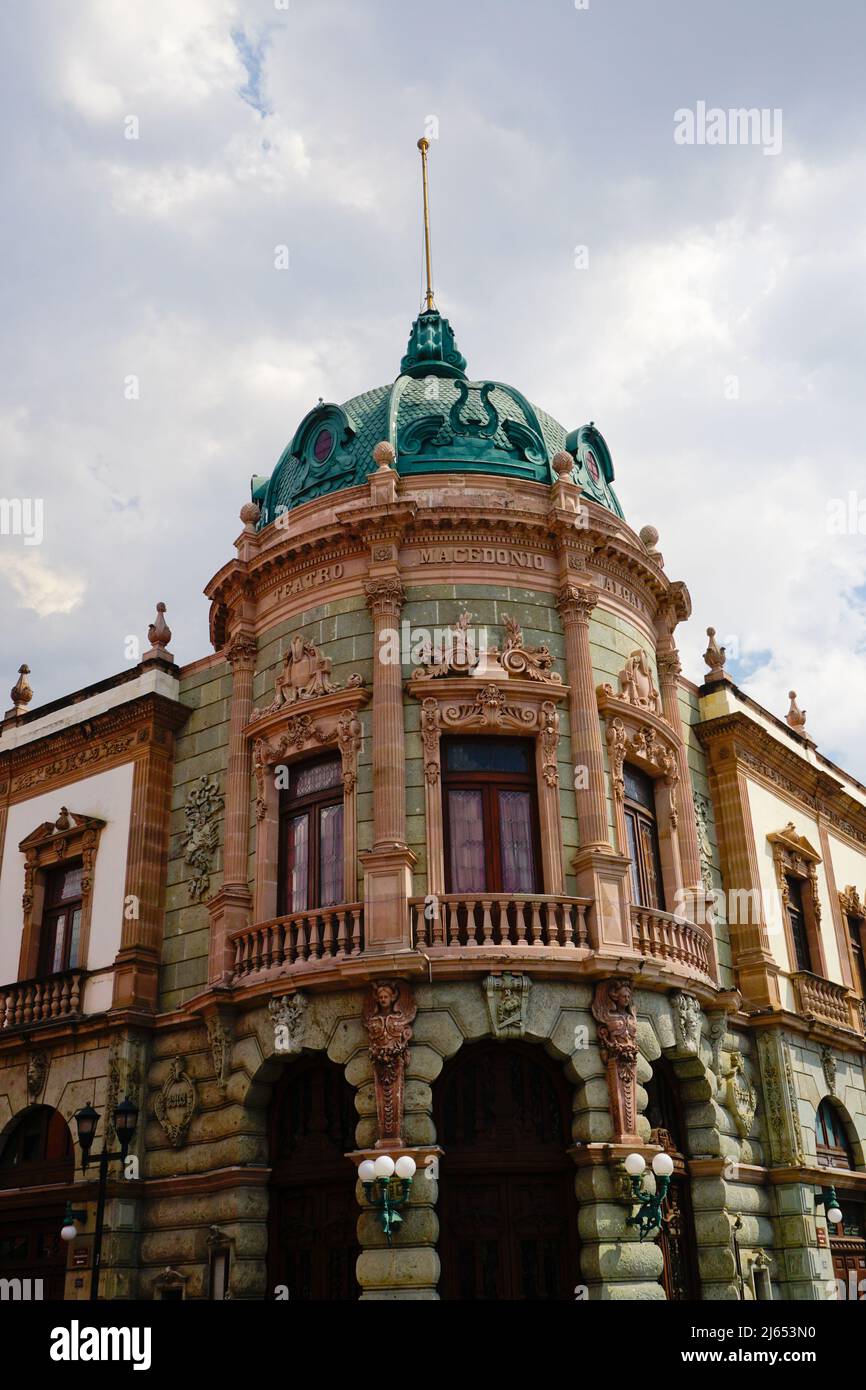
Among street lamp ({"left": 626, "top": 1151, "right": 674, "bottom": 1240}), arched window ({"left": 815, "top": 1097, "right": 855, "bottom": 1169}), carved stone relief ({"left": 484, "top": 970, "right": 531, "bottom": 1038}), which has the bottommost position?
street lamp ({"left": 626, "top": 1151, "right": 674, "bottom": 1240})

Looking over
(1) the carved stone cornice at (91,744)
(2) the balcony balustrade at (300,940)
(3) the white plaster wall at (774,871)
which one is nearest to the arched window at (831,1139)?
(3) the white plaster wall at (774,871)

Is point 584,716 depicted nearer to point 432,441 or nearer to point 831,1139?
point 432,441

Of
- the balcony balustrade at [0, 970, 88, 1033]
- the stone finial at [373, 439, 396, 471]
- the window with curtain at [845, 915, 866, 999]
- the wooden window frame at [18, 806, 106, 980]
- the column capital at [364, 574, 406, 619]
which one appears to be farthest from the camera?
the window with curtain at [845, 915, 866, 999]

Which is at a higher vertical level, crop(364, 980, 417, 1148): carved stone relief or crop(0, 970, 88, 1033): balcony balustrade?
crop(0, 970, 88, 1033): balcony balustrade

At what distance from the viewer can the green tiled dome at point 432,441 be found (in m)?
23.0

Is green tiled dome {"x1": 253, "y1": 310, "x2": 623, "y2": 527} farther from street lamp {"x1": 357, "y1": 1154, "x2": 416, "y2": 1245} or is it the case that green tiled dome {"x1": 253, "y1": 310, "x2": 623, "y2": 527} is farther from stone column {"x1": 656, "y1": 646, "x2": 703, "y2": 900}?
street lamp {"x1": 357, "y1": 1154, "x2": 416, "y2": 1245}

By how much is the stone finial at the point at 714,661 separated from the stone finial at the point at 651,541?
3.63 meters

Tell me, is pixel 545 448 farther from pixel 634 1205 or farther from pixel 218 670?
pixel 634 1205

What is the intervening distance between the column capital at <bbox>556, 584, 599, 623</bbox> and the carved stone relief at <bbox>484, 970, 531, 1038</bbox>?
6372 millimetres

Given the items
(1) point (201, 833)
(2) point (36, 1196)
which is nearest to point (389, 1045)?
(1) point (201, 833)

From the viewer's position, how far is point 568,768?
20.6 m

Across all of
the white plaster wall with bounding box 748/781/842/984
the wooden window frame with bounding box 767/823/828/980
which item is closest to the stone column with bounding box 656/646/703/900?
the white plaster wall with bounding box 748/781/842/984

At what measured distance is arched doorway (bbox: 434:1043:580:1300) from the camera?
17.8m

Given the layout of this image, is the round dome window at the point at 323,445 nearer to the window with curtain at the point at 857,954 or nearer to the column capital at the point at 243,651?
the column capital at the point at 243,651
